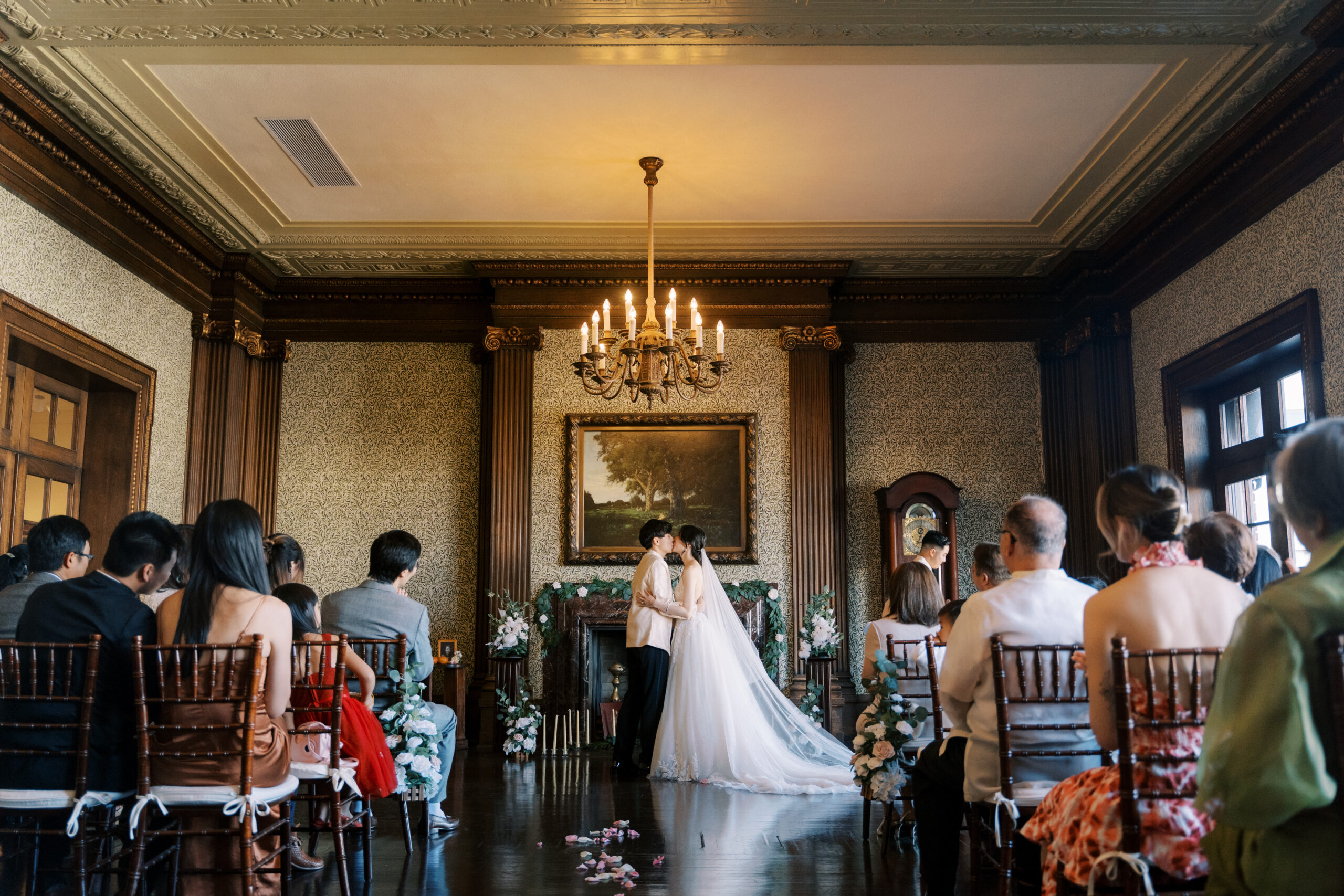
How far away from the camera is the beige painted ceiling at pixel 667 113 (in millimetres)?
5332

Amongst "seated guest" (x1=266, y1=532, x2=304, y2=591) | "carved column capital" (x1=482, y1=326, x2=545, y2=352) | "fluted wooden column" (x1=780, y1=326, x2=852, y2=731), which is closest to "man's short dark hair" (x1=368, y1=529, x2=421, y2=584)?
"seated guest" (x1=266, y1=532, x2=304, y2=591)

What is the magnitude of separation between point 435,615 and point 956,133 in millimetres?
5921

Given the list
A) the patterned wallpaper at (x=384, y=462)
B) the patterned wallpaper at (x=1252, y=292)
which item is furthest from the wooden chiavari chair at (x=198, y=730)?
the patterned wallpaper at (x=384, y=462)

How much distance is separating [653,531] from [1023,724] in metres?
4.44

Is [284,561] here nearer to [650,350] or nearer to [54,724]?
[54,724]

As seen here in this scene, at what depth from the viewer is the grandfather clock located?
348 inches

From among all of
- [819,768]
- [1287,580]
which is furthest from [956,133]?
[1287,580]

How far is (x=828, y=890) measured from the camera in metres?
3.67

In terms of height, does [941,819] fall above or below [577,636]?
below

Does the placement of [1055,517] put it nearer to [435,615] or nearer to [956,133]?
[956,133]

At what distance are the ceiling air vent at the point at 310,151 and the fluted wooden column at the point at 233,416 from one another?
206cm

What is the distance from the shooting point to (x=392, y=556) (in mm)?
4695

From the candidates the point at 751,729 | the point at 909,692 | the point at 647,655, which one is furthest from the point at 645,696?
the point at 909,692

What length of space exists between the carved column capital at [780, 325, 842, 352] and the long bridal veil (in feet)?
9.12
